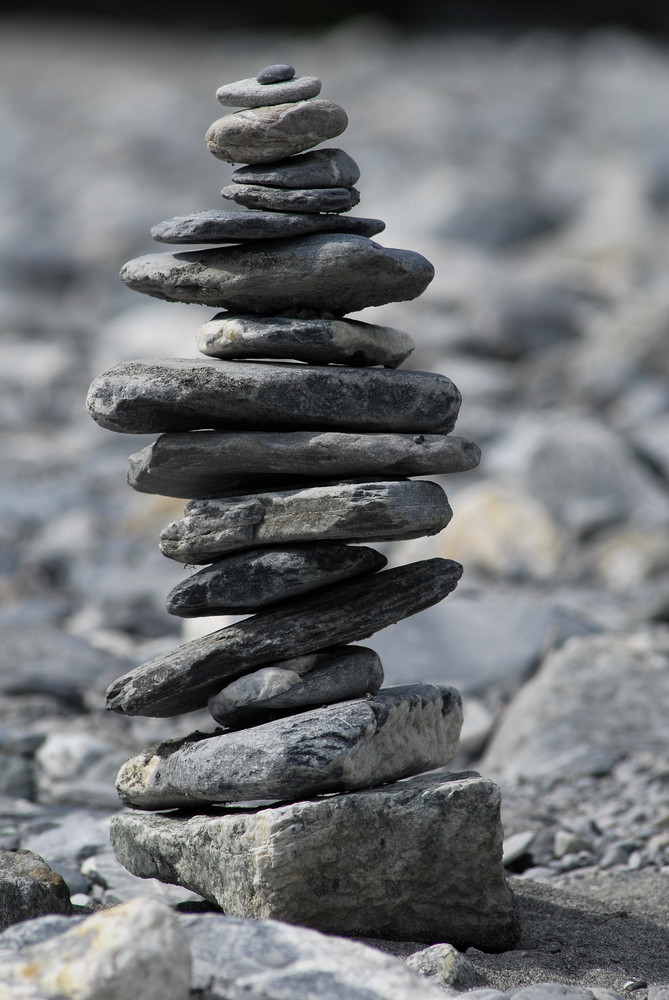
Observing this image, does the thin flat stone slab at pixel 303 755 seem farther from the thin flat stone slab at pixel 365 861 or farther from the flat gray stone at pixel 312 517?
the flat gray stone at pixel 312 517

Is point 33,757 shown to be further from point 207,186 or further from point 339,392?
point 207,186

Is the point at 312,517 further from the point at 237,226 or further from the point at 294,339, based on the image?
the point at 237,226

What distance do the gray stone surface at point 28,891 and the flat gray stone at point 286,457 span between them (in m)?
1.76

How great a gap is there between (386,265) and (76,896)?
3414 mm

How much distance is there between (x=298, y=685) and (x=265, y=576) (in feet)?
1.67

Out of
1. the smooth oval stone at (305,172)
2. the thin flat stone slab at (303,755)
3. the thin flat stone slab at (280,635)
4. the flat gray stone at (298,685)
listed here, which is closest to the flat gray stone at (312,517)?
the thin flat stone slab at (280,635)

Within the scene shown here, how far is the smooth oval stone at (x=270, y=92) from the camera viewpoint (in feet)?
17.0

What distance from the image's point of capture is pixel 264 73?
526cm

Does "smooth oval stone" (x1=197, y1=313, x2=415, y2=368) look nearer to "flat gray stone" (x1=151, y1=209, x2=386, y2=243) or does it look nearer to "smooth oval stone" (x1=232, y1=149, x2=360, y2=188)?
"flat gray stone" (x1=151, y1=209, x2=386, y2=243)

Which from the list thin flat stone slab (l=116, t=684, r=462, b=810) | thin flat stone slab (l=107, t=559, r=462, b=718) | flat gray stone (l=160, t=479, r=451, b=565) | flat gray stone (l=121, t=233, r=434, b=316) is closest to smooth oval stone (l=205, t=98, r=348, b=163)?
flat gray stone (l=121, t=233, r=434, b=316)

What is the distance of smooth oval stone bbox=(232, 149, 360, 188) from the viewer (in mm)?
5195

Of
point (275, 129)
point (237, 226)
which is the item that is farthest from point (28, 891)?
point (275, 129)

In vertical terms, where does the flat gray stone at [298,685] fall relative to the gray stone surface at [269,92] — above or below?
below

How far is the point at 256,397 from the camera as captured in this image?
5.02 m
